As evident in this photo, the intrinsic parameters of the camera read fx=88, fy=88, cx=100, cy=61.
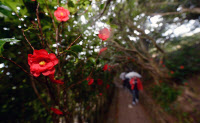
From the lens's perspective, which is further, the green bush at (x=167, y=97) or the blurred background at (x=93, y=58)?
the green bush at (x=167, y=97)

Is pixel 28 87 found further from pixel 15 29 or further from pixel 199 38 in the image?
pixel 199 38

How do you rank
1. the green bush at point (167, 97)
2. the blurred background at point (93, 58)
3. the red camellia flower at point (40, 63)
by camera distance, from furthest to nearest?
the green bush at point (167, 97)
the blurred background at point (93, 58)
the red camellia flower at point (40, 63)

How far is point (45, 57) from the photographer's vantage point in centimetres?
51

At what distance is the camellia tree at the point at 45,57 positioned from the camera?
0.52 metres

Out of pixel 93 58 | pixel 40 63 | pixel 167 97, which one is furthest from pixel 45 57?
pixel 167 97

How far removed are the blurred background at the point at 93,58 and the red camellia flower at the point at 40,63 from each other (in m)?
0.11

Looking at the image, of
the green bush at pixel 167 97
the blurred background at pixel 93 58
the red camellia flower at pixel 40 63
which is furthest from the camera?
the green bush at pixel 167 97

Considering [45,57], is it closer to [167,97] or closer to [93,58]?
[93,58]

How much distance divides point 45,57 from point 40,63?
4 centimetres

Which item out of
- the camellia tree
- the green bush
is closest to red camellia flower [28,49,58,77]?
the camellia tree

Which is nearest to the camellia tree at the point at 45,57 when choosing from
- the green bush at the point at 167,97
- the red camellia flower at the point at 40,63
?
the red camellia flower at the point at 40,63

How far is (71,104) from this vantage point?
4.18 ft

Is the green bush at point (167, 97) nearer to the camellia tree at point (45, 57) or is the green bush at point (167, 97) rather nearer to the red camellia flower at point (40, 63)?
the camellia tree at point (45, 57)

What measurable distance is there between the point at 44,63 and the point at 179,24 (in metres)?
7.46
